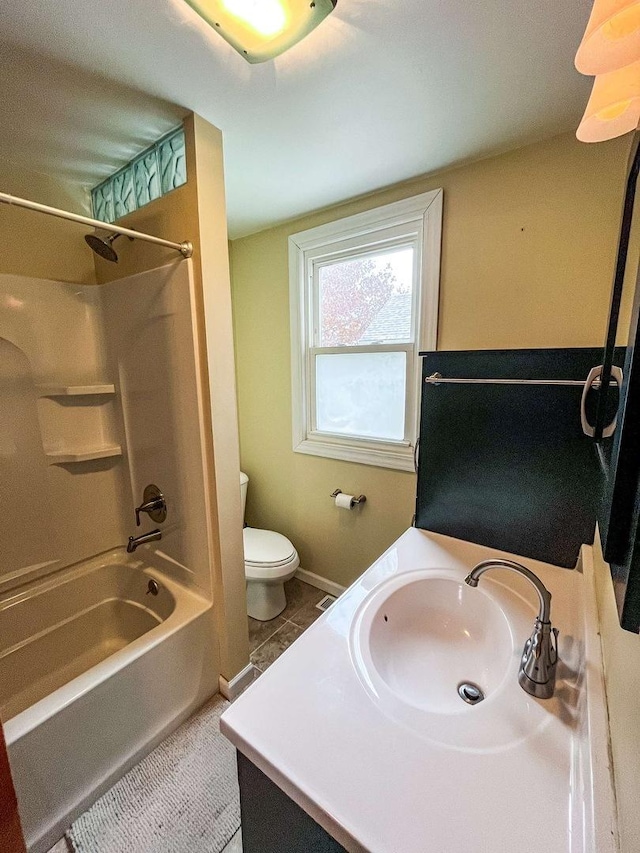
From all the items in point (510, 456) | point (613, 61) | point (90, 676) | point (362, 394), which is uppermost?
point (613, 61)

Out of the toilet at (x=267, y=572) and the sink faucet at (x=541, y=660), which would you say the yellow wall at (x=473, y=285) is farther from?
the sink faucet at (x=541, y=660)

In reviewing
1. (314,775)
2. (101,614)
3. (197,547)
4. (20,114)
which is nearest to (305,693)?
(314,775)

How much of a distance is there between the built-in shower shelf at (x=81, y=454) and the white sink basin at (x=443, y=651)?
5.00ft

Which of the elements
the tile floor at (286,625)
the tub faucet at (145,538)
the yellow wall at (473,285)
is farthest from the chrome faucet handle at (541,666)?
the tub faucet at (145,538)

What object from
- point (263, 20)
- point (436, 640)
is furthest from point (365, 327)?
point (436, 640)

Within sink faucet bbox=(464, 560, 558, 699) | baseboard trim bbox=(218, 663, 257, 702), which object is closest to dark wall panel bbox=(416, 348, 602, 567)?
sink faucet bbox=(464, 560, 558, 699)

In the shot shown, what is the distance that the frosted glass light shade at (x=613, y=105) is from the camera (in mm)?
594

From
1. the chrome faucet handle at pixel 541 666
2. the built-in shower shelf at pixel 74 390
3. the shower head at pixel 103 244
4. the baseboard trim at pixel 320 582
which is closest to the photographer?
the chrome faucet handle at pixel 541 666

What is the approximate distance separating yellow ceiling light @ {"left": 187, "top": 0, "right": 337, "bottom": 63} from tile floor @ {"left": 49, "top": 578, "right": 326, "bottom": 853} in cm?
233

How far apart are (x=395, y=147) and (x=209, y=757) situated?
248 cm

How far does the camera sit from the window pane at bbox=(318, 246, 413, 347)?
71.1 inches

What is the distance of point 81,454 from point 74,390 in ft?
1.03

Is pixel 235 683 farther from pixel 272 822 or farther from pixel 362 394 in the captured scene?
pixel 362 394

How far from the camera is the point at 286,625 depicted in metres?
2.03
